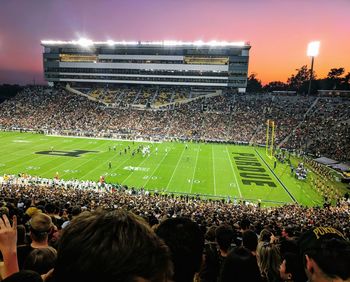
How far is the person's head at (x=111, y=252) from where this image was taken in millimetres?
1342

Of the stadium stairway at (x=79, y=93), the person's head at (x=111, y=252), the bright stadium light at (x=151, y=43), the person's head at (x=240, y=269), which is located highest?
the bright stadium light at (x=151, y=43)

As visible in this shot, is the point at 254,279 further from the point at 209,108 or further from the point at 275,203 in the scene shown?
the point at 209,108

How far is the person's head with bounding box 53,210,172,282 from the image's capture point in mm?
1342

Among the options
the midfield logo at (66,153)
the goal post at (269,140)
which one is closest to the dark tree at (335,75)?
the goal post at (269,140)

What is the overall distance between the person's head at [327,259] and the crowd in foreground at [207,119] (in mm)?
47665

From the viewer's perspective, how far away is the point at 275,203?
88.8 ft

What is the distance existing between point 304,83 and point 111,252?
5098 inches

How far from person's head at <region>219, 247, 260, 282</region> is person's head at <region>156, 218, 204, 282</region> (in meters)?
0.49

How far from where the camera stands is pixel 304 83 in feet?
391

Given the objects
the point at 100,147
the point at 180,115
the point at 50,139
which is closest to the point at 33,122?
the point at 50,139

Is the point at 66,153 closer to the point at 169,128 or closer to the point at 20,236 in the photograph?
the point at 169,128

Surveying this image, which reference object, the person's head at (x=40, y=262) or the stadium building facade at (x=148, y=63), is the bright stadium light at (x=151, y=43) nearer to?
the stadium building facade at (x=148, y=63)

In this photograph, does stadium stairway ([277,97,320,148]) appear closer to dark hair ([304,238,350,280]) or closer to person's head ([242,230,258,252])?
person's head ([242,230,258,252])

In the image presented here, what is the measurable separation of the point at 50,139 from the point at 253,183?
35964 mm
